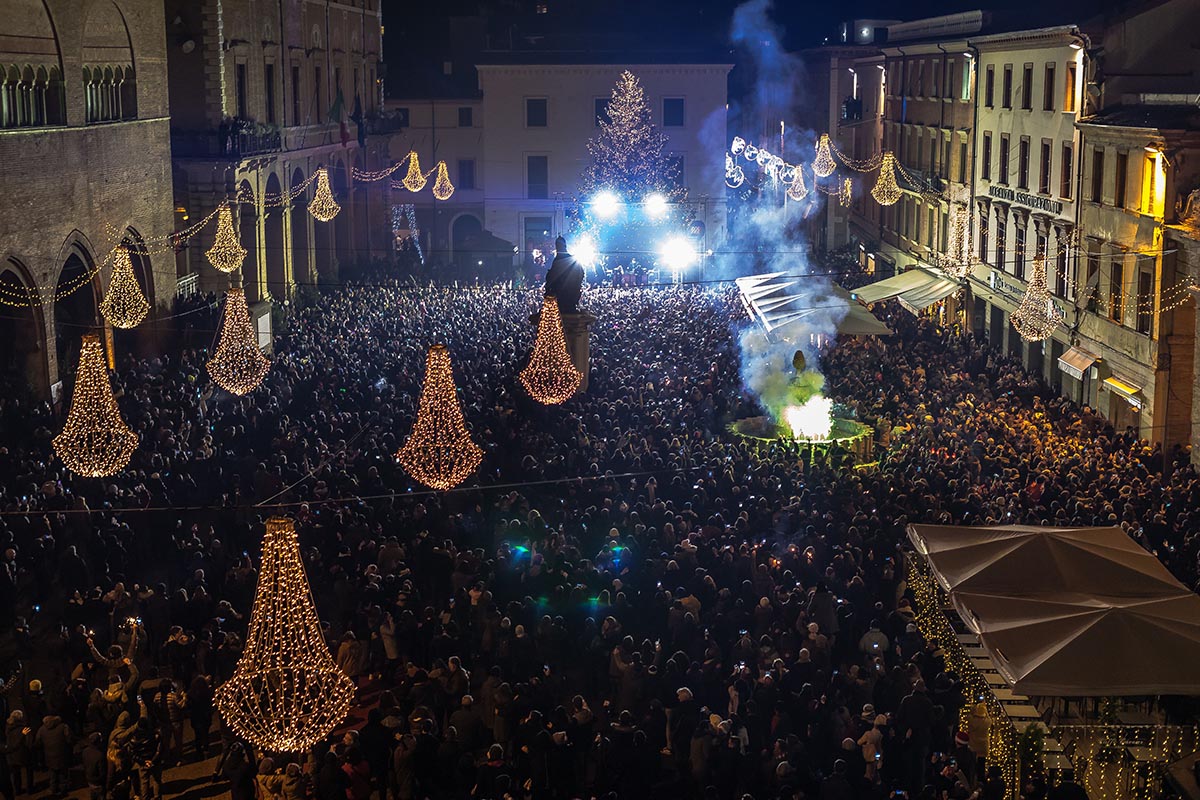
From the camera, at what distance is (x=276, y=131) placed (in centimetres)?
4184

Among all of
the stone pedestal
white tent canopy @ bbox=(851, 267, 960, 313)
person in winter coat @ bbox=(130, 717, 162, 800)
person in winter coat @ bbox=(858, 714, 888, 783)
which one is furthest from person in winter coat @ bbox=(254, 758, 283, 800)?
white tent canopy @ bbox=(851, 267, 960, 313)

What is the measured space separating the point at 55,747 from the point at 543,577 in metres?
5.28

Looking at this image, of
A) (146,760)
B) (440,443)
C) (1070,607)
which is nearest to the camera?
(146,760)

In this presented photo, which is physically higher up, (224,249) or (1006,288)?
(224,249)

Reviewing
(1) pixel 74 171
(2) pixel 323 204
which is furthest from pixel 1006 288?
(1) pixel 74 171

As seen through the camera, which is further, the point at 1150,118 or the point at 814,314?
the point at 814,314

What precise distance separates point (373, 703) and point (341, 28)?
132ft

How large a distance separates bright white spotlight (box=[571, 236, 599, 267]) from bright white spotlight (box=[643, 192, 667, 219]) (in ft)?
7.56

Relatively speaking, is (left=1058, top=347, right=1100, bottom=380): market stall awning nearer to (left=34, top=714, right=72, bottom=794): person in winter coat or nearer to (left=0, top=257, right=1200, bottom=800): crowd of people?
(left=0, top=257, right=1200, bottom=800): crowd of people

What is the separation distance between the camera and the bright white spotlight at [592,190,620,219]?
53.7 m

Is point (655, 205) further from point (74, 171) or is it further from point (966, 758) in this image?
point (966, 758)

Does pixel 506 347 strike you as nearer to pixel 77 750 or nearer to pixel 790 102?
pixel 77 750

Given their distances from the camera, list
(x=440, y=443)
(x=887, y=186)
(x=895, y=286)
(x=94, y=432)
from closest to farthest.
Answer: (x=440, y=443), (x=94, y=432), (x=895, y=286), (x=887, y=186)

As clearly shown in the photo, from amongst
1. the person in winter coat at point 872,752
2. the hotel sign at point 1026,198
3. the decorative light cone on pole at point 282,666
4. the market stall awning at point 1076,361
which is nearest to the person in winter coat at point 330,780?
the decorative light cone on pole at point 282,666
